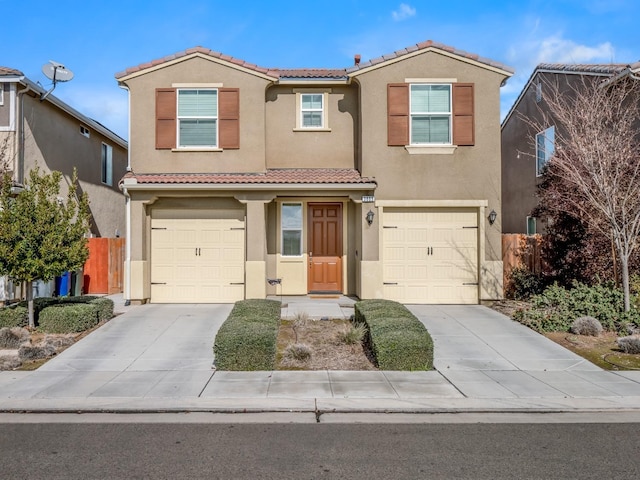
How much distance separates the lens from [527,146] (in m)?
19.7

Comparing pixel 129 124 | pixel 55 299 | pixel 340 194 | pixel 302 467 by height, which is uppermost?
pixel 129 124

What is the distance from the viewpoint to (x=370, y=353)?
8.49m

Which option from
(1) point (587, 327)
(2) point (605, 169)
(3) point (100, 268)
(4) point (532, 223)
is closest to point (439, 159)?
(2) point (605, 169)

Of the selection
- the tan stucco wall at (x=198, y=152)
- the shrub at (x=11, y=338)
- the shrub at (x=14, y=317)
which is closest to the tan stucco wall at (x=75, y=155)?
the tan stucco wall at (x=198, y=152)

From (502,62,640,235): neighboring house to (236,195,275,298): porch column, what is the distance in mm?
8493

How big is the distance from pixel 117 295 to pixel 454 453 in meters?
12.6

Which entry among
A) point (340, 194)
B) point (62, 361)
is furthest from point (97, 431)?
point (340, 194)

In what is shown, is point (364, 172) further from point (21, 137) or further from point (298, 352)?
point (21, 137)

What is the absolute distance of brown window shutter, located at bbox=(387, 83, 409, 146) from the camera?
12992 millimetres

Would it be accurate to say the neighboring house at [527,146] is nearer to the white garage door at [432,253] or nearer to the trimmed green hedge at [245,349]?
the white garage door at [432,253]

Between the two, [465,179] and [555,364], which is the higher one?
[465,179]

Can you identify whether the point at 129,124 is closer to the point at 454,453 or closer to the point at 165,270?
the point at 165,270

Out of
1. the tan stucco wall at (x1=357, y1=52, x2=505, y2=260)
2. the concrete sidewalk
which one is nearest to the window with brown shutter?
the tan stucco wall at (x1=357, y1=52, x2=505, y2=260)

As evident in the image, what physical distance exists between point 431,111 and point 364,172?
2355 mm
